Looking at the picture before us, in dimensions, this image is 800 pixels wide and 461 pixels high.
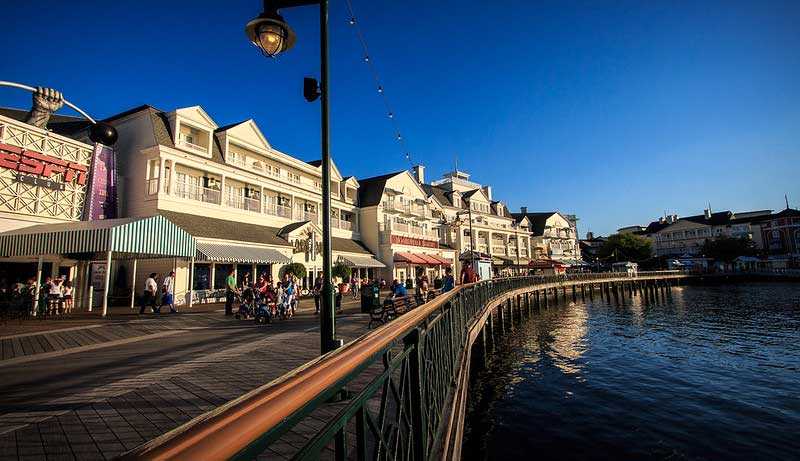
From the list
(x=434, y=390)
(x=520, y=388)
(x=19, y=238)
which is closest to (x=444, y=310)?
(x=434, y=390)

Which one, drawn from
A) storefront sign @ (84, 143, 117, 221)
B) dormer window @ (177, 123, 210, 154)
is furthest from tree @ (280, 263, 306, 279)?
storefront sign @ (84, 143, 117, 221)

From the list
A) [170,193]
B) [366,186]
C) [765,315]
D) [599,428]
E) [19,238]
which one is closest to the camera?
[599,428]

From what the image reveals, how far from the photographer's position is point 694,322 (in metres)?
23.0

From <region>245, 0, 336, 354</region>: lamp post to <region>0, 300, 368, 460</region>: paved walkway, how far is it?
1508mm

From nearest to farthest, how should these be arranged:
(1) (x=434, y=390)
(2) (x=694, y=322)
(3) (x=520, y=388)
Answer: (1) (x=434, y=390) → (3) (x=520, y=388) → (2) (x=694, y=322)

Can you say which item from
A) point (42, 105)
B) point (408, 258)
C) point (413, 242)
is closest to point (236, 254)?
point (42, 105)

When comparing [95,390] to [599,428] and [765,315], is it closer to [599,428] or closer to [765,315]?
[599,428]

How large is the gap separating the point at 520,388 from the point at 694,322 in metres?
18.6

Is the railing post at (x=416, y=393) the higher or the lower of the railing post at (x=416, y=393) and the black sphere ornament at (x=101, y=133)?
the lower

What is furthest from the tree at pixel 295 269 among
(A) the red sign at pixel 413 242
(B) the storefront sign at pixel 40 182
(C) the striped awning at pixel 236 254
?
(A) the red sign at pixel 413 242

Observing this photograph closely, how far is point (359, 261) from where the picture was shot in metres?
30.9

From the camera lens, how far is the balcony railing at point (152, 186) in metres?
19.1

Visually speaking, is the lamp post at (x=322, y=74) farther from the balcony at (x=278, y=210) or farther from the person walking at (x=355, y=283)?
the person walking at (x=355, y=283)

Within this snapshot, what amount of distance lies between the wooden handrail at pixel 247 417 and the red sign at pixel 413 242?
32682 mm
